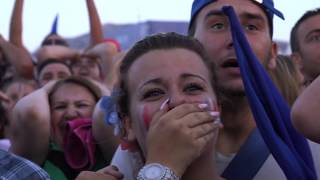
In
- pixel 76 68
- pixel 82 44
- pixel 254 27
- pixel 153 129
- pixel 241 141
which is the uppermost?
pixel 254 27

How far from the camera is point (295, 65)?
2840 millimetres

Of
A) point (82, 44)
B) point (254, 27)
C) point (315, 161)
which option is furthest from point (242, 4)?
point (82, 44)

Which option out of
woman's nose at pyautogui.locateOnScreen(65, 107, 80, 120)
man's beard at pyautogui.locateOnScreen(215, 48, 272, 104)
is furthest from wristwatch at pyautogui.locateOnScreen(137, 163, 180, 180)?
woman's nose at pyautogui.locateOnScreen(65, 107, 80, 120)

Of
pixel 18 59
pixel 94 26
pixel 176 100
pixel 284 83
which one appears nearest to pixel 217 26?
pixel 284 83

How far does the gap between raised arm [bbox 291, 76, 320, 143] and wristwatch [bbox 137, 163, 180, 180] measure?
1.15 feet

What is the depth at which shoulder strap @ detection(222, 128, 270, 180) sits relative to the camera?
5.77 ft

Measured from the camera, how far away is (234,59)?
193 cm

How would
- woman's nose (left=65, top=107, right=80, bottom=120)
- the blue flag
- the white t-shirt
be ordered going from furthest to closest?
the blue flag → woman's nose (left=65, top=107, right=80, bottom=120) → the white t-shirt

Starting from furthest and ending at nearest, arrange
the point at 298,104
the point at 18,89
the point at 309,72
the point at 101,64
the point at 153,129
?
the point at 101,64 < the point at 18,89 < the point at 309,72 < the point at 153,129 < the point at 298,104

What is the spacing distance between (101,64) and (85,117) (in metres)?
1.55

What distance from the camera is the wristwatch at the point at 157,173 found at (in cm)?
135

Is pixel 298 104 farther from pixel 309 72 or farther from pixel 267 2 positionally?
pixel 309 72

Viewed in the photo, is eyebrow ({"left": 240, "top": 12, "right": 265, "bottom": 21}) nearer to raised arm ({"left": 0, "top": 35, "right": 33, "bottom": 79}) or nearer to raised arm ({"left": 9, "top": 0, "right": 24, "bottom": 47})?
raised arm ({"left": 0, "top": 35, "right": 33, "bottom": 79})

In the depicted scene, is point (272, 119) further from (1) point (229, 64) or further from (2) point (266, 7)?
(2) point (266, 7)
